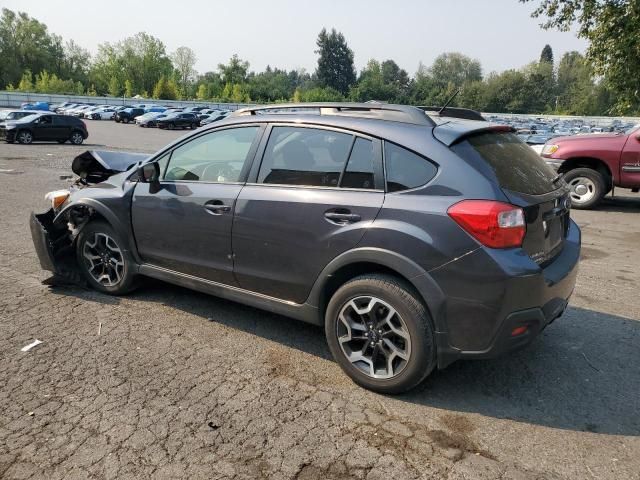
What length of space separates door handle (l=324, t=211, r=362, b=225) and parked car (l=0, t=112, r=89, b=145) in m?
24.1

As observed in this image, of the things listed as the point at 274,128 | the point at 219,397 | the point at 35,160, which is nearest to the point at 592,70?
the point at 274,128

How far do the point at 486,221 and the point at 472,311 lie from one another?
1.65 ft

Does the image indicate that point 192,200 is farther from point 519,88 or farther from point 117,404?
point 519,88

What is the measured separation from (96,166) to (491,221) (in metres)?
4.49

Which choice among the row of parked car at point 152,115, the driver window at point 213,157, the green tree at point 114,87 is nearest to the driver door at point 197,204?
the driver window at point 213,157

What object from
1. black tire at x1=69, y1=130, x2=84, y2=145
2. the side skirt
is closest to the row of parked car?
black tire at x1=69, y1=130, x2=84, y2=145

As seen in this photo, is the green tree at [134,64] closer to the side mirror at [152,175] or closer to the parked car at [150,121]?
the parked car at [150,121]

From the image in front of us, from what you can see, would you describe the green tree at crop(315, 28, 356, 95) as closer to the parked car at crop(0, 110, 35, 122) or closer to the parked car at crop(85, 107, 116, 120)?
the parked car at crop(85, 107, 116, 120)

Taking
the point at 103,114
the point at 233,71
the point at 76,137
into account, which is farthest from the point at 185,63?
the point at 76,137

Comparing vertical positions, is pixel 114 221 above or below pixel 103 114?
above

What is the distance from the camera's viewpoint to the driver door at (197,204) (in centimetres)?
382

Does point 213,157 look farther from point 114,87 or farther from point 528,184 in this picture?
point 114,87

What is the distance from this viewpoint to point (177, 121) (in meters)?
39.7

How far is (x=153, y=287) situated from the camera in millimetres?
4953
